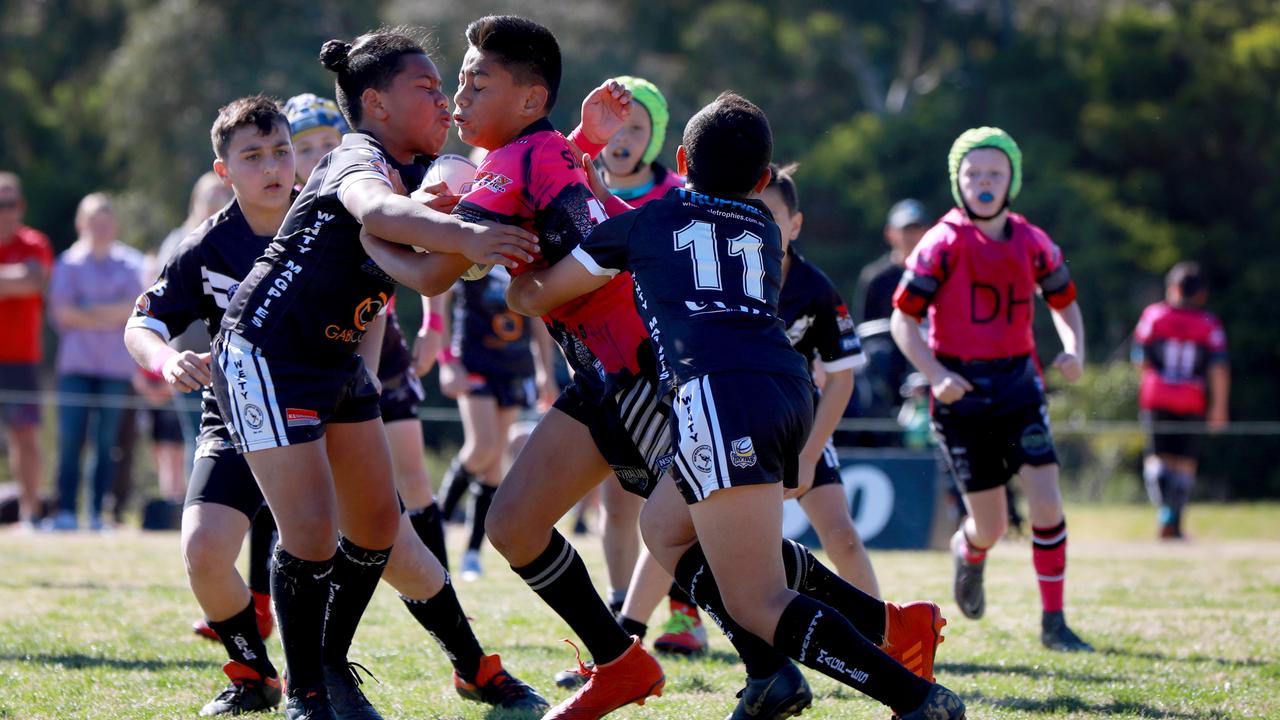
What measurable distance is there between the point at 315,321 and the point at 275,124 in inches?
41.9

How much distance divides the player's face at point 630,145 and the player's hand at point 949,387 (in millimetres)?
1510

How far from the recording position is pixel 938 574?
831 cm

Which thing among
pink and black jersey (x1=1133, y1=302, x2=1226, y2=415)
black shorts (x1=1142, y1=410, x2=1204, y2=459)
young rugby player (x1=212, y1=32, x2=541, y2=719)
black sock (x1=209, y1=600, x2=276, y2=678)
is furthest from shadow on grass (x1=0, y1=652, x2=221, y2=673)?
pink and black jersey (x1=1133, y1=302, x2=1226, y2=415)

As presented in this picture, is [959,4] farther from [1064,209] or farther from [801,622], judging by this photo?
[801,622]

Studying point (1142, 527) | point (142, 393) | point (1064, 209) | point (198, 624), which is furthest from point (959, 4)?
point (198, 624)

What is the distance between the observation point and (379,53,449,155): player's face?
412cm

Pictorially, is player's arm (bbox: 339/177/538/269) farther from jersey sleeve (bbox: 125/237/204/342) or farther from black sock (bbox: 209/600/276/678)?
black sock (bbox: 209/600/276/678)

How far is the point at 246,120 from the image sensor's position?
4.66 meters

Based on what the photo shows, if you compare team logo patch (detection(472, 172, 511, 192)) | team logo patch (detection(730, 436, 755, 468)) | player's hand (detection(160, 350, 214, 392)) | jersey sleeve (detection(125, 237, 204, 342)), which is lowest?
team logo patch (detection(730, 436, 755, 468))

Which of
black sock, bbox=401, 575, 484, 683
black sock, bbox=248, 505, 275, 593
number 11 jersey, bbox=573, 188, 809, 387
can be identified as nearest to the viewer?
number 11 jersey, bbox=573, 188, 809, 387

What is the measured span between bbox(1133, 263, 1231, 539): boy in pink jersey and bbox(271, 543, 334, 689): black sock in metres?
9.42

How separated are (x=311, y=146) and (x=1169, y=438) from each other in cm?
855

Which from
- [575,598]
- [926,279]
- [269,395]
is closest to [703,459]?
[575,598]

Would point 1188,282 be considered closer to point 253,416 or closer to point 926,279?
point 926,279
